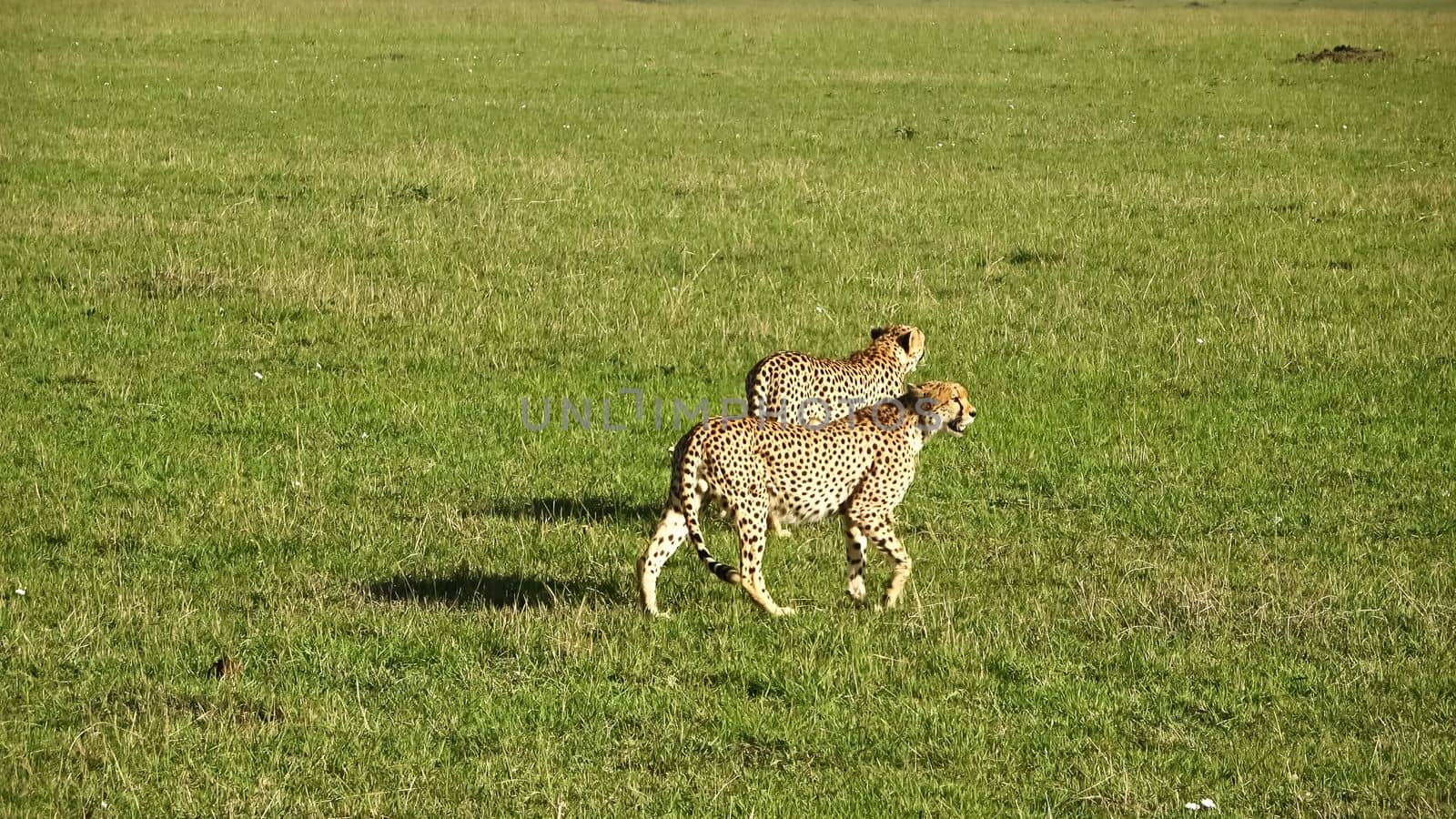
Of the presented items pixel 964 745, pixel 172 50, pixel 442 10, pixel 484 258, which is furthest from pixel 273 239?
pixel 442 10

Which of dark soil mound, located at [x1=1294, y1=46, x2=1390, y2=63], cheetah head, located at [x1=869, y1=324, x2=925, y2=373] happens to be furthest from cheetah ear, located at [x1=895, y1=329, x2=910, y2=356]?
dark soil mound, located at [x1=1294, y1=46, x2=1390, y2=63]

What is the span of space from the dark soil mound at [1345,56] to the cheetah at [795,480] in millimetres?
24504

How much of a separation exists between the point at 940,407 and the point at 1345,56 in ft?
81.5

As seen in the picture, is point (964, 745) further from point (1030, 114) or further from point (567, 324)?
point (1030, 114)

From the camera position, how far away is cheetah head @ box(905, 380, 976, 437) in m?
8.72

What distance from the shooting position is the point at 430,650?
7.55m

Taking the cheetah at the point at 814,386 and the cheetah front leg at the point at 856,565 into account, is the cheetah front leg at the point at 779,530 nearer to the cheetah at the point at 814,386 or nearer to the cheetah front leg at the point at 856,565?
the cheetah at the point at 814,386

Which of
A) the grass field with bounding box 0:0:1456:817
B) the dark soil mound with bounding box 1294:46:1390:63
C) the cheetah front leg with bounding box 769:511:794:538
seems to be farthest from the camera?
the dark soil mound with bounding box 1294:46:1390:63

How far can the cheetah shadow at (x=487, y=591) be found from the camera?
8.15 meters

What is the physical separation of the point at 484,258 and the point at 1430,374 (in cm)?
769

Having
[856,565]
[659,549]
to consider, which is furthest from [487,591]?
[856,565]

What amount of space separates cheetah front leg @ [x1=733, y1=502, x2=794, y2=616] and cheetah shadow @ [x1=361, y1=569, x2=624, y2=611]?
72cm

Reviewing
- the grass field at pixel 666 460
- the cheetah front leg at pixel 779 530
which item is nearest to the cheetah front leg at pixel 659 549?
the grass field at pixel 666 460

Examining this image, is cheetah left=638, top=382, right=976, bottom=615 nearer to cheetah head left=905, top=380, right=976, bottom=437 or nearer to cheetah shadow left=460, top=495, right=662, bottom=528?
cheetah head left=905, top=380, right=976, bottom=437
